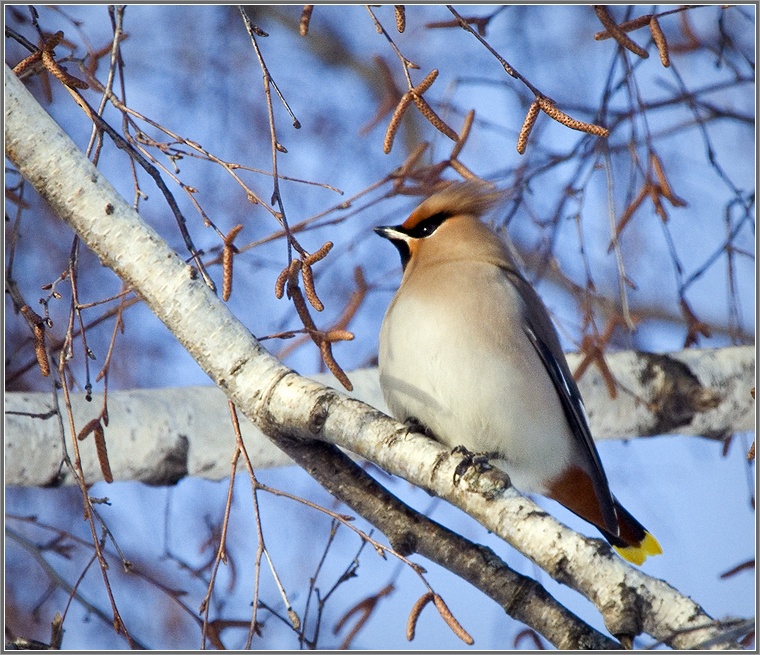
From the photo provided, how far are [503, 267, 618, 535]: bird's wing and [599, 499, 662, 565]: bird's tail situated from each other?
17cm

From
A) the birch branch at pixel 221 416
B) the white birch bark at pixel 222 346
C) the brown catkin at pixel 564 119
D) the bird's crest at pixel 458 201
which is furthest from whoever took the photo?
the bird's crest at pixel 458 201

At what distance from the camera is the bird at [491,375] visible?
2.58 metres

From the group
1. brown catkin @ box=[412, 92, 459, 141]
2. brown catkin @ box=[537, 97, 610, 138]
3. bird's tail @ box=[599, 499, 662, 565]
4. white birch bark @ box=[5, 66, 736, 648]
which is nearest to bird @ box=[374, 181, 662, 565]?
bird's tail @ box=[599, 499, 662, 565]

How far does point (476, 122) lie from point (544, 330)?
100cm

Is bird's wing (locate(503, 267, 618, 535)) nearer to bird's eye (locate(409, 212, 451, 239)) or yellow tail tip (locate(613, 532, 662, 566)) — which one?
yellow tail tip (locate(613, 532, 662, 566))

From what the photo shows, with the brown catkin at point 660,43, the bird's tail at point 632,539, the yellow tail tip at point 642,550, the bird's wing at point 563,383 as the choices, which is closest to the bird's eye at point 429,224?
the bird's wing at point 563,383

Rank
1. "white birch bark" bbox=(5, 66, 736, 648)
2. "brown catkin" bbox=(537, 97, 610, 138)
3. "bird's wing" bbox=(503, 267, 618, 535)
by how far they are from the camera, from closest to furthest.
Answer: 1. "brown catkin" bbox=(537, 97, 610, 138)
2. "white birch bark" bbox=(5, 66, 736, 648)
3. "bird's wing" bbox=(503, 267, 618, 535)

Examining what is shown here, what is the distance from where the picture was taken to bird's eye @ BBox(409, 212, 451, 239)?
10.1 feet

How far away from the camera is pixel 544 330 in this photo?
2.83 m

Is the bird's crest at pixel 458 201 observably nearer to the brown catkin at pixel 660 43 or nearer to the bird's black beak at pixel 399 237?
the bird's black beak at pixel 399 237

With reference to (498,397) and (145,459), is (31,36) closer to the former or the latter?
(145,459)

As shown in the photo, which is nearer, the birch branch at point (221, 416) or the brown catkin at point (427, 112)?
the brown catkin at point (427, 112)

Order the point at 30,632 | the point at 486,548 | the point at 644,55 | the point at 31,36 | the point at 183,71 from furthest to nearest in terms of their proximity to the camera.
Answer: the point at 183,71 → the point at 31,36 → the point at 30,632 → the point at 486,548 → the point at 644,55

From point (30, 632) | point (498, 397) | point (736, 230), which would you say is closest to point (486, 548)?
point (498, 397)
